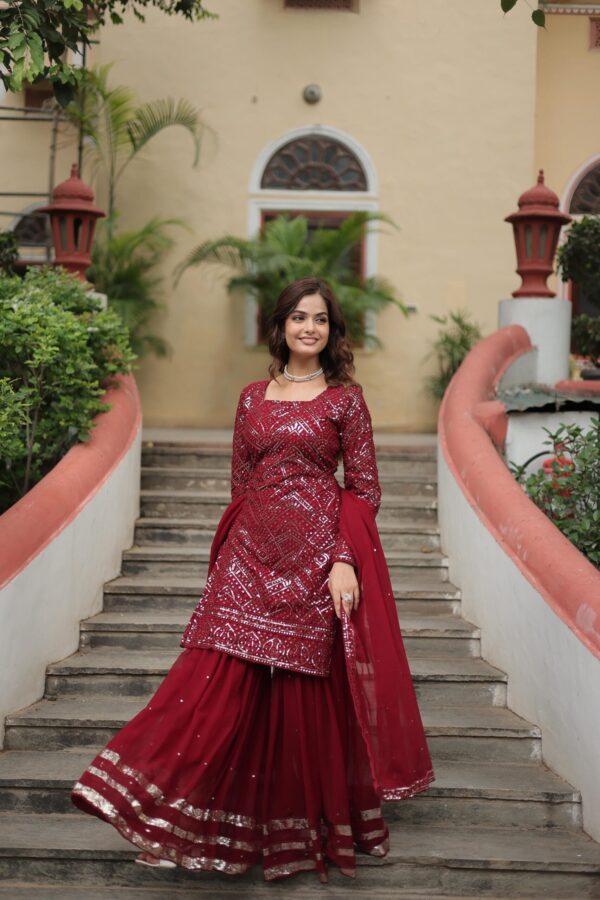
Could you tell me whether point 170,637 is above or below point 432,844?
above

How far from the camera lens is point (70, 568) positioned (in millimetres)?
5359

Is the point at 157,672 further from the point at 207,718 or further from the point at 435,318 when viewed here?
the point at 435,318

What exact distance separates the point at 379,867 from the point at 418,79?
8.67 metres

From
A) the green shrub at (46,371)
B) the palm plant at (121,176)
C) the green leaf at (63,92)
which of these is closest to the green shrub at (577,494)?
the green shrub at (46,371)

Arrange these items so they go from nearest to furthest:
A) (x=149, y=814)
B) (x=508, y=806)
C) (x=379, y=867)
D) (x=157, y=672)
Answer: (x=149, y=814) < (x=379, y=867) < (x=508, y=806) < (x=157, y=672)

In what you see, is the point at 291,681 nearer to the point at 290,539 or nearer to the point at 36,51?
the point at 290,539

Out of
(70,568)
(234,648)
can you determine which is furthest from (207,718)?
(70,568)

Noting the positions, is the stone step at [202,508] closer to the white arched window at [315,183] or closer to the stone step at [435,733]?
the stone step at [435,733]

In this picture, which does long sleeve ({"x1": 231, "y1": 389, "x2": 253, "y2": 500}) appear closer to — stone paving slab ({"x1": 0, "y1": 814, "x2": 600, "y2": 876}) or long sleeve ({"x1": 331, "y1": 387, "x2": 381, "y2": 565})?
long sleeve ({"x1": 331, "y1": 387, "x2": 381, "y2": 565})

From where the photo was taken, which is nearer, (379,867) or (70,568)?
(379,867)

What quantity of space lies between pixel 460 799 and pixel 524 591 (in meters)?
0.97

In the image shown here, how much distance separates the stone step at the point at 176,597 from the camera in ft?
19.1

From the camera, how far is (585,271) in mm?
8719

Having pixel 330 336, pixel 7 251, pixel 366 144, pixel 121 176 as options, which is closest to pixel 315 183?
pixel 366 144
